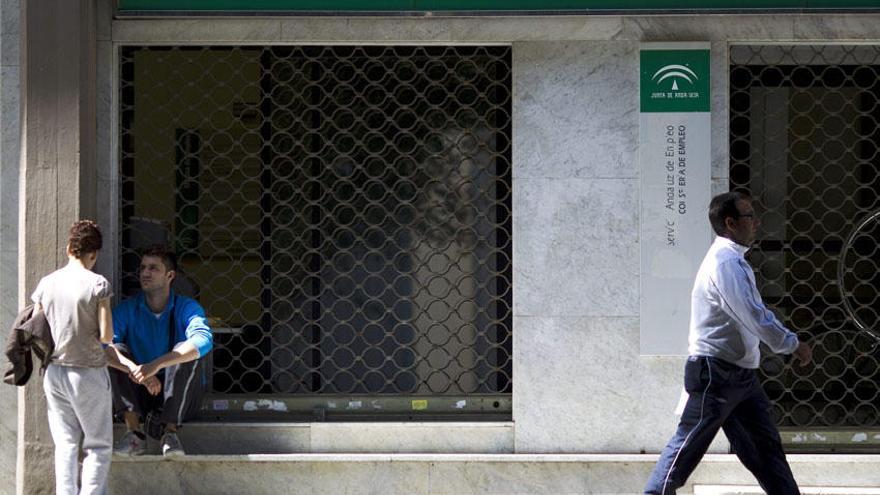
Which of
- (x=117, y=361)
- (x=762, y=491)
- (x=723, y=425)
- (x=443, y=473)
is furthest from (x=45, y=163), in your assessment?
(x=762, y=491)

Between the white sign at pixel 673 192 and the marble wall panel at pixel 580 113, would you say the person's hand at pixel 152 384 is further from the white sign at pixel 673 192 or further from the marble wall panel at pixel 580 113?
the white sign at pixel 673 192

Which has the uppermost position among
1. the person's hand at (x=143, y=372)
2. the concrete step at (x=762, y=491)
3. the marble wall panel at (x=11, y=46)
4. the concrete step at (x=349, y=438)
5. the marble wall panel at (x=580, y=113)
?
the marble wall panel at (x=11, y=46)

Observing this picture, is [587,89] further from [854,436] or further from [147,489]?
[147,489]

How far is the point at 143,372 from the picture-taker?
736 centimetres

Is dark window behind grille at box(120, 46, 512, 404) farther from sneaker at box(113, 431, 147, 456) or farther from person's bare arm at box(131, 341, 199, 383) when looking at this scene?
person's bare arm at box(131, 341, 199, 383)

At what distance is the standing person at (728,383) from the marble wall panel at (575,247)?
1.40 m

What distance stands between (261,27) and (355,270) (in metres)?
1.79

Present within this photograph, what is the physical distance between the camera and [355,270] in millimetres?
8766

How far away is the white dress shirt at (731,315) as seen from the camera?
21.2ft

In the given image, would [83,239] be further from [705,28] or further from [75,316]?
[705,28]

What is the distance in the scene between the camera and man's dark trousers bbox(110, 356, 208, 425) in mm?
7777

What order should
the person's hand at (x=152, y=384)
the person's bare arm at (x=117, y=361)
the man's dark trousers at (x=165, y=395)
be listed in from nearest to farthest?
the person's bare arm at (x=117, y=361), the person's hand at (x=152, y=384), the man's dark trousers at (x=165, y=395)

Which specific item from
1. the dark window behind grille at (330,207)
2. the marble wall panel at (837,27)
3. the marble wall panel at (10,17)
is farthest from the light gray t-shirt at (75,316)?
the marble wall panel at (837,27)

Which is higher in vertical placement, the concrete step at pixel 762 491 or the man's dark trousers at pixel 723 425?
the man's dark trousers at pixel 723 425
